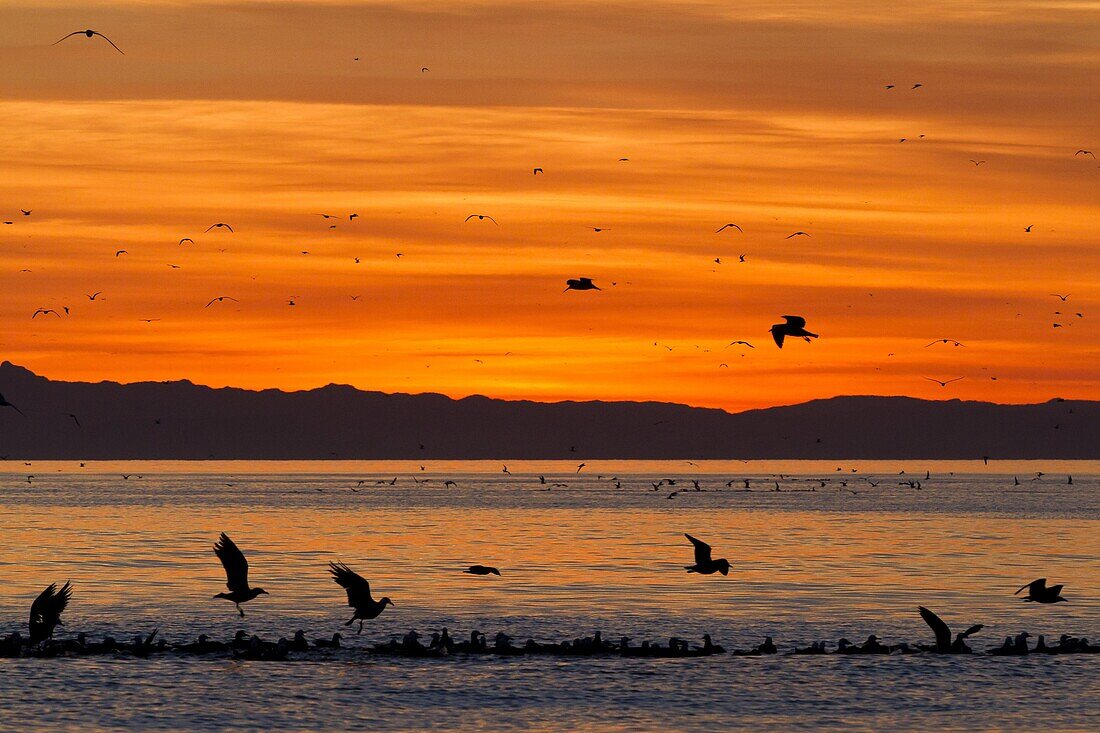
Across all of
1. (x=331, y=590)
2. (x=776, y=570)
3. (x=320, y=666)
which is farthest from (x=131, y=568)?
(x=320, y=666)

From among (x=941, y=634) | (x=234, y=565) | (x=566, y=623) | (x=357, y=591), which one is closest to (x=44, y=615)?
(x=234, y=565)

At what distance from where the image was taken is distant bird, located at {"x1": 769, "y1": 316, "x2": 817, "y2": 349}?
37562 millimetres

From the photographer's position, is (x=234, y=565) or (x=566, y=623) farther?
(x=566, y=623)

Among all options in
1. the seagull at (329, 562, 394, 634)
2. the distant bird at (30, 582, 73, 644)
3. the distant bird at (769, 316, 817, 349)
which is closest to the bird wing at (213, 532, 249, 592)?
the seagull at (329, 562, 394, 634)

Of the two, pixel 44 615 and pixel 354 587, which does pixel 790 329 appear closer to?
pixel 354 587

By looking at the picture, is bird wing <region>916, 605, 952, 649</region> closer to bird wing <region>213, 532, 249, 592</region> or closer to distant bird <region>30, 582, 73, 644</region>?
bird wing <region>213, 532, 249, 592</region>

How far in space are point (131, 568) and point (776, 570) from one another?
32.8 metres

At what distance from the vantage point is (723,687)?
42.3 metres

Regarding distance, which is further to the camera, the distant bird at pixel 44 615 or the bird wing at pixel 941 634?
the bird wing at pixel 941 634

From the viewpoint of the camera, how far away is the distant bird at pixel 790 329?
3756 cm

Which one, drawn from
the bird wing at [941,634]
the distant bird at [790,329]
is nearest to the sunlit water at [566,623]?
the bird wing at [941,634]

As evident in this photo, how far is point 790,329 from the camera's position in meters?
38.3

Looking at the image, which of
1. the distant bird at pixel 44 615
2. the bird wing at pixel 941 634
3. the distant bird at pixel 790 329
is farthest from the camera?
the bird wing at pixel 941 634

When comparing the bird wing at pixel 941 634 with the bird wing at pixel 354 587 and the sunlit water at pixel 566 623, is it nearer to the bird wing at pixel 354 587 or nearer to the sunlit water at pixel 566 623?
the sunlit water at pixel 566 623
